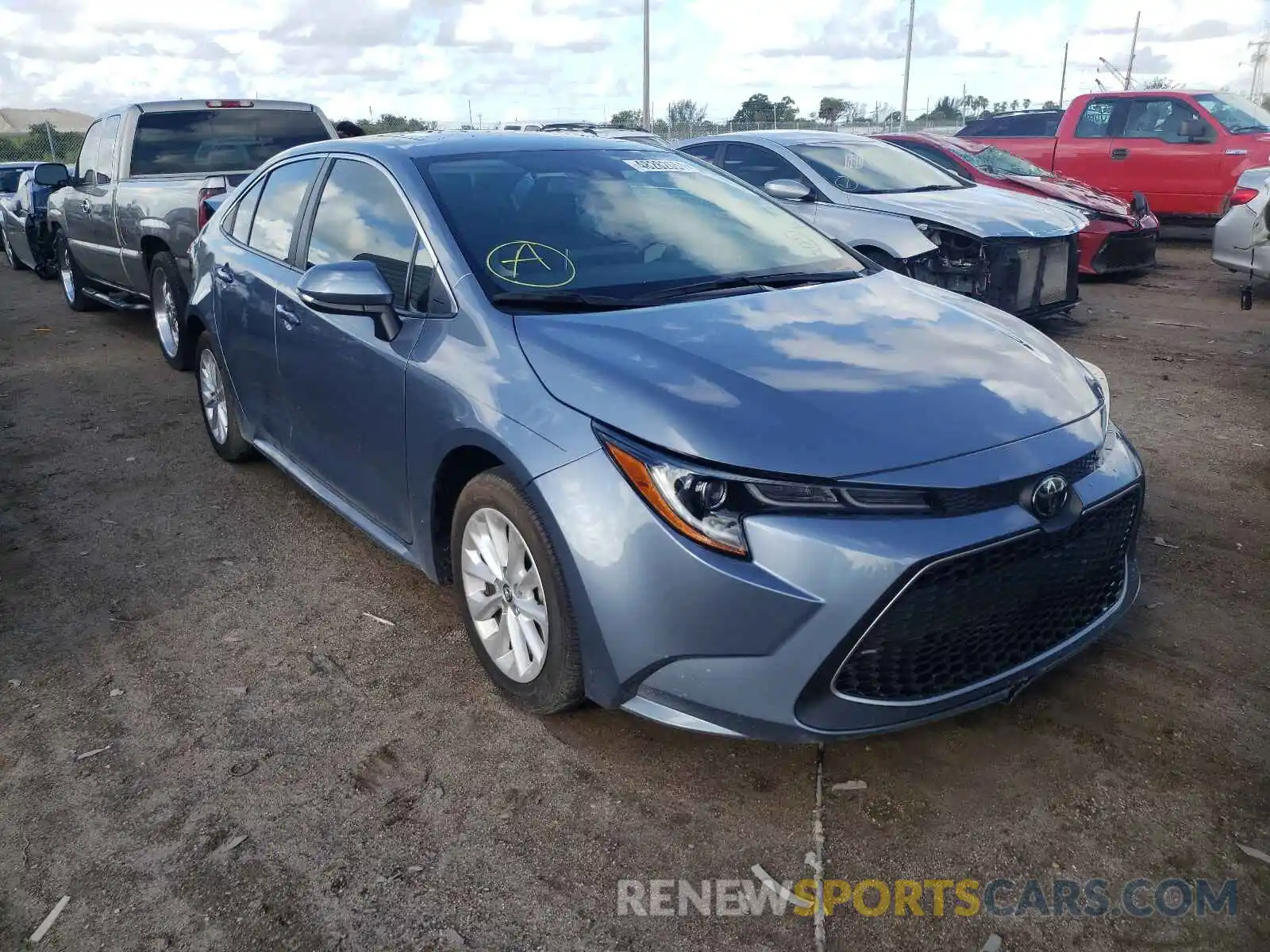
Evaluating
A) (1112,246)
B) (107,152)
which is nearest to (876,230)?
(1112,246)

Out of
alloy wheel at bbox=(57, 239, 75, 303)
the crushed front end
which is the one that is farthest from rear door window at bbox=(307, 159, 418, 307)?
alloy wheel at bbox=(57, 239, 75, 303)

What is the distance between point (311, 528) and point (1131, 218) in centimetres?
835

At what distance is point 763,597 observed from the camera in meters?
2.35

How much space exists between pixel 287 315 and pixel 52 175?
20.6 feet

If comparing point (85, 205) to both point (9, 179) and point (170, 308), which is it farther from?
point (9, 179)

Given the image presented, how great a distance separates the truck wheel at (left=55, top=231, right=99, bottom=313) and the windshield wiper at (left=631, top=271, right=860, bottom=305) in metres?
8.44

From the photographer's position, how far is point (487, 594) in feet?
10.1

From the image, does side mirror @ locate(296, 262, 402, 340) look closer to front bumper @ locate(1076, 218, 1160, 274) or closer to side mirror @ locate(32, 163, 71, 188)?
side mirror @ locate(32, 163, 71, 188)

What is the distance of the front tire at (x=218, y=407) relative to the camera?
16.3 ft

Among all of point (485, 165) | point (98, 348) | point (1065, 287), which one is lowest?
point (98, 348)

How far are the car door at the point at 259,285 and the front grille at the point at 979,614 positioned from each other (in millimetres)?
2766

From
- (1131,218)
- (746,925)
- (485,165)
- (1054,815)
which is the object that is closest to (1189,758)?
(1054,815)

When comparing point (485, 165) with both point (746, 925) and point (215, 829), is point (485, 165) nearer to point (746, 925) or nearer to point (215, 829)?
point (215, 829)

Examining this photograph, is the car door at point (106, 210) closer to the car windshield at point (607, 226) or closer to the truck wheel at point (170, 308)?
the truck wheel at point (170, 308)
